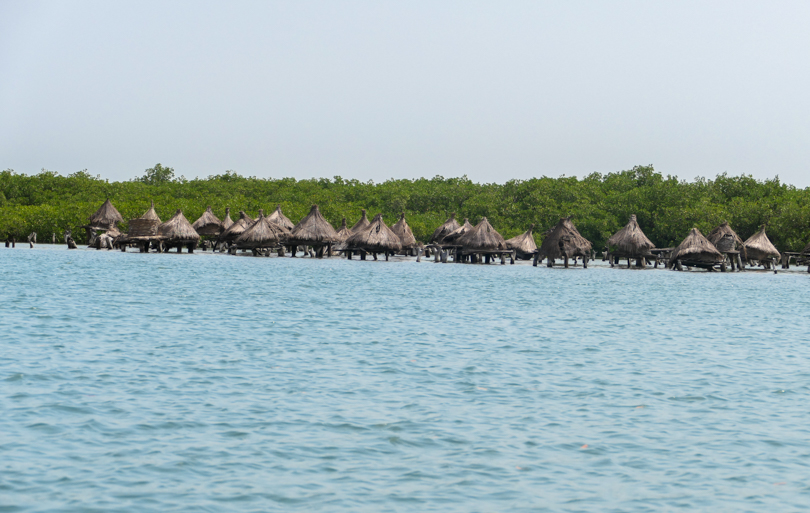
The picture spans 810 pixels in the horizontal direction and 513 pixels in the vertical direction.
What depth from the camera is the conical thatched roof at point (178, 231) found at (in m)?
78.5

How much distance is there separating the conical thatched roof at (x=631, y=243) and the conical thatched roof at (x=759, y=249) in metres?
9.16

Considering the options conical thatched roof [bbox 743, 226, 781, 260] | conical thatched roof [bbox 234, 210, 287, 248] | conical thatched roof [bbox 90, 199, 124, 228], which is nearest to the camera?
conical thatched roof [bbox 743, 226, 781, 260]

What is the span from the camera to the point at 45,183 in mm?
124938

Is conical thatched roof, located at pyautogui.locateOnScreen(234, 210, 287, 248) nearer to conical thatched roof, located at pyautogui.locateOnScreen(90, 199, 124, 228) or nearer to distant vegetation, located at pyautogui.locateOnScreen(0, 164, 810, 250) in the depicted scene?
conical thatched roof, located at pyautogui.locateOnScreen(90, 199, 124, 228)

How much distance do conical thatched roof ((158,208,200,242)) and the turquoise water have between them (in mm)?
55406

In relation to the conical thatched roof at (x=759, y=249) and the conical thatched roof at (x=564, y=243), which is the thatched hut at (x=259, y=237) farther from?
the conical thatched roof at (x=759, y=249)

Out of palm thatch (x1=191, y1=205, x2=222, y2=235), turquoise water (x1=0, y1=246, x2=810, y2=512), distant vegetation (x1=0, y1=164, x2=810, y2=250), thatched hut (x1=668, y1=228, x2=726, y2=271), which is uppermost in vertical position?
distant vegetation (x1=0, y1=164, x2=810, y2=250)

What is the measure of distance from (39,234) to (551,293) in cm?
8652

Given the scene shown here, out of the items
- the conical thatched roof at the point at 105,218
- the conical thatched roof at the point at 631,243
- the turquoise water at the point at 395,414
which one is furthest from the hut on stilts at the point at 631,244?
the conical thatched roof at the point at 105,218

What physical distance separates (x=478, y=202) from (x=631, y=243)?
42807 mm

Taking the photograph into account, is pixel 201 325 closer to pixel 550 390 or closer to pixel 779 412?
pixel 550 390

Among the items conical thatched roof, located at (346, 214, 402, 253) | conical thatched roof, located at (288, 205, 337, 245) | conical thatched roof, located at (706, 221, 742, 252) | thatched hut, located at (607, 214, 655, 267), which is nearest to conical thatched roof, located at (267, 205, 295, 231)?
conical thatched roof, located at (288, 205, 337, 245)

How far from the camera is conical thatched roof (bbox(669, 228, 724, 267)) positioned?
6675cm

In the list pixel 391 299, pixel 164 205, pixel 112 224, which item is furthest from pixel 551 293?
pixel 164 205
